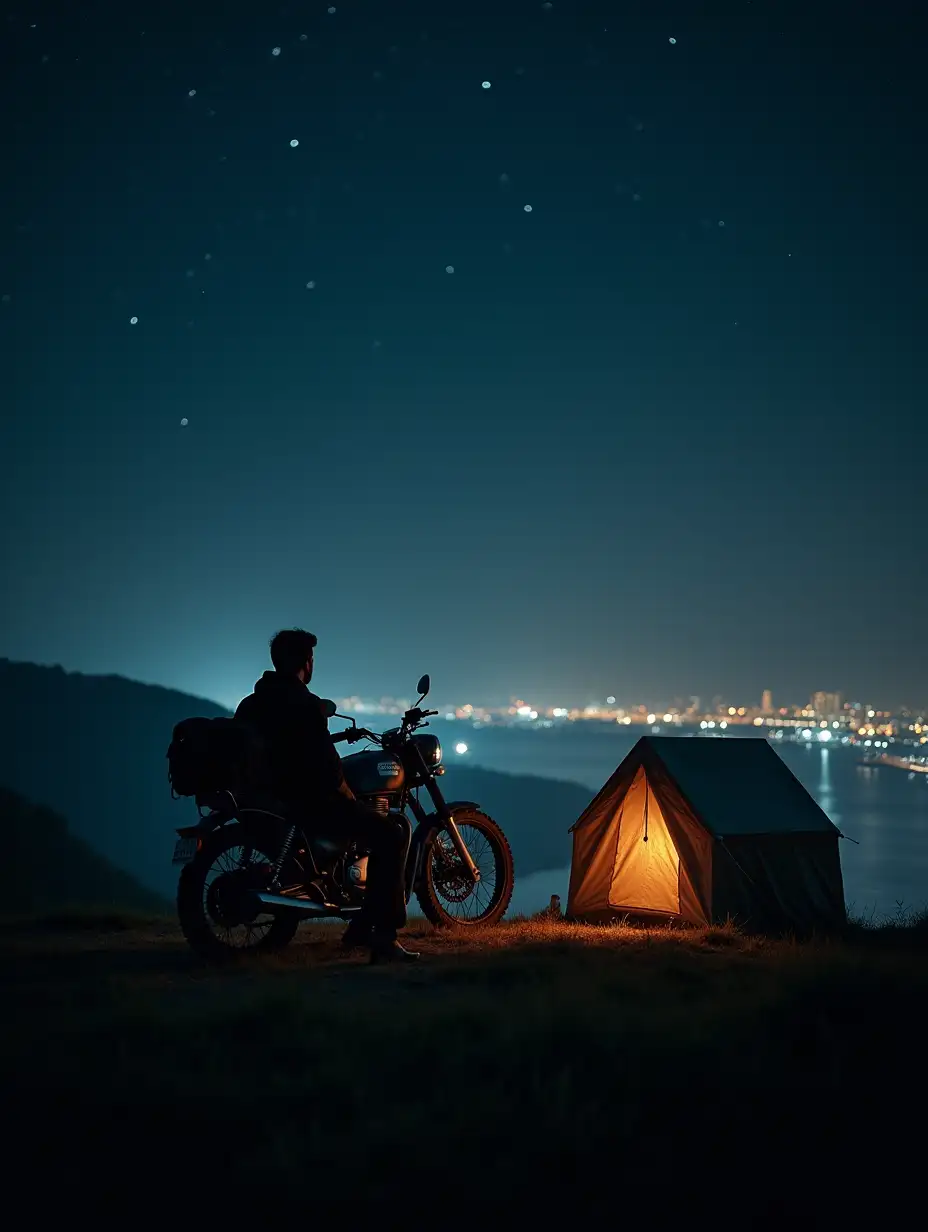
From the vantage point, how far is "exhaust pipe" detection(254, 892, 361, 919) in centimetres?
637

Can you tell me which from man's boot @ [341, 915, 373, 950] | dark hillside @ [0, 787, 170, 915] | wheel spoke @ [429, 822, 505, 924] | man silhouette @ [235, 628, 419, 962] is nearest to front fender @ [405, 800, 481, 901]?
wheel spoke @ [429, 822, 505, 924]

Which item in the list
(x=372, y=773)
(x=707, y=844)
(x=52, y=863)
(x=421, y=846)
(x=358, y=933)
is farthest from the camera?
(x=52, y=863)

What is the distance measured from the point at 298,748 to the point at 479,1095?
10.1 feet

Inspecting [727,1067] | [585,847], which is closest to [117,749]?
[585,847]

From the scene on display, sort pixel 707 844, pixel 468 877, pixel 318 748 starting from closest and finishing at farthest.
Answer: pixel 318 748 → pixel 468 877 → pixel 707 844

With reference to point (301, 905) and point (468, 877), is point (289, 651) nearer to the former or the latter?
point (301, 905)

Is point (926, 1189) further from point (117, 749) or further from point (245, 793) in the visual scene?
point (117, 749)

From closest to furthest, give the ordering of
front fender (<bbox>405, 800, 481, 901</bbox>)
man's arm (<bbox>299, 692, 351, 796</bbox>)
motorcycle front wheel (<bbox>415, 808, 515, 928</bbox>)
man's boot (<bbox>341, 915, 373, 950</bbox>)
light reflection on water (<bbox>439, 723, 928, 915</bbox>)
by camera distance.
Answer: man's arm (<bbox>299, 692, 351, 796</bbox>)
man's boot (<bbox>341, 915, 373, 950</bbox>)
front fender (<bbox>405, 800, 481, 901</bbox>)
motorcycle front wheel (<bbox>415, 808, 515, 928</bbox>)
light reflection on water (<bbox>439, 723, 928, 915</bbox>)

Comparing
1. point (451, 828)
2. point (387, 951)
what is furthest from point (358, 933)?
point (451, 828)

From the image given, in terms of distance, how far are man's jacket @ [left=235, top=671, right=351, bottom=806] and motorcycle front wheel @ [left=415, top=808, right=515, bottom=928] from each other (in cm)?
152

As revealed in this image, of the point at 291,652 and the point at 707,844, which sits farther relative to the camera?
the point at 707,844

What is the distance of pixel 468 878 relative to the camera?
8023 mm

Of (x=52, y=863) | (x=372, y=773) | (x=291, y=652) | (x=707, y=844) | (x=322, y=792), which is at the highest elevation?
(x=291, y=652)

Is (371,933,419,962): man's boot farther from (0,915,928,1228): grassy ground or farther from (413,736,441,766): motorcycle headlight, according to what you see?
(413,736,441,766): motorcycle headlight
